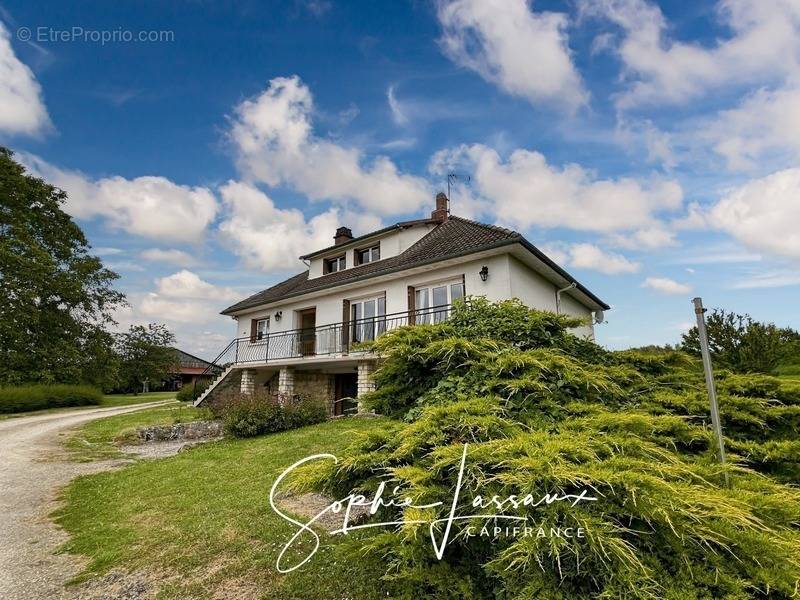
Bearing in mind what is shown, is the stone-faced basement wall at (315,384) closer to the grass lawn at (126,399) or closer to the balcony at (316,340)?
the balcony at (316,340)

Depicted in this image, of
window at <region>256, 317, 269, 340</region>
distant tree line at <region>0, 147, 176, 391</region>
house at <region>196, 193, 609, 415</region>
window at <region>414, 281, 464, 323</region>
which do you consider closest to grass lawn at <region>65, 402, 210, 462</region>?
house at <region>196, 193, 609, 415</region>

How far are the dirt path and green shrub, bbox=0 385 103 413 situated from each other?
8.69m

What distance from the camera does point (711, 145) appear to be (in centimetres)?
841

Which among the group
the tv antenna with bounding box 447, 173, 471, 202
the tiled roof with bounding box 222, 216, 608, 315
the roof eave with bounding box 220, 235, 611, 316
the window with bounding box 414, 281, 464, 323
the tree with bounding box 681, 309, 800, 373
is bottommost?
the tree with bounding box 681, 309, 800, 373

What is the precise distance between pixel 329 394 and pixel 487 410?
50.3 feet

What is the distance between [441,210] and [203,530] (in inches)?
573

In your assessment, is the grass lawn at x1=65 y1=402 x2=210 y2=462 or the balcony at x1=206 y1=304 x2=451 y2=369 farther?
the balcony at x1=206 y1=304 x2=451 y2=369

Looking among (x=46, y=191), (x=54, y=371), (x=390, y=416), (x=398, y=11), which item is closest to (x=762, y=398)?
(x=390, y=416)

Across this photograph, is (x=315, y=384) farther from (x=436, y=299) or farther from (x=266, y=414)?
(x=436, y=299)

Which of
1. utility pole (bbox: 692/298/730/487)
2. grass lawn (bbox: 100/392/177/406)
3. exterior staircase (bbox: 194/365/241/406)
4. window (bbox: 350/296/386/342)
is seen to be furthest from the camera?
grass lawn (bbox: 100/392/177/406)

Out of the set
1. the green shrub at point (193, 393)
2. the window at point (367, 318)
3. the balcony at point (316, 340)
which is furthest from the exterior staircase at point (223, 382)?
the window at point (367, 318)

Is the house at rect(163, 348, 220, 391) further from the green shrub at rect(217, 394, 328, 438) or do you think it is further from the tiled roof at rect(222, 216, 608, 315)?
the green shrub at rect(217, 394, 328, 438)

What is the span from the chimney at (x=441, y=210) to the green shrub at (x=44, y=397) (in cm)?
2126

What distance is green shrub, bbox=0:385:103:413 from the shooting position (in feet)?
60.7
